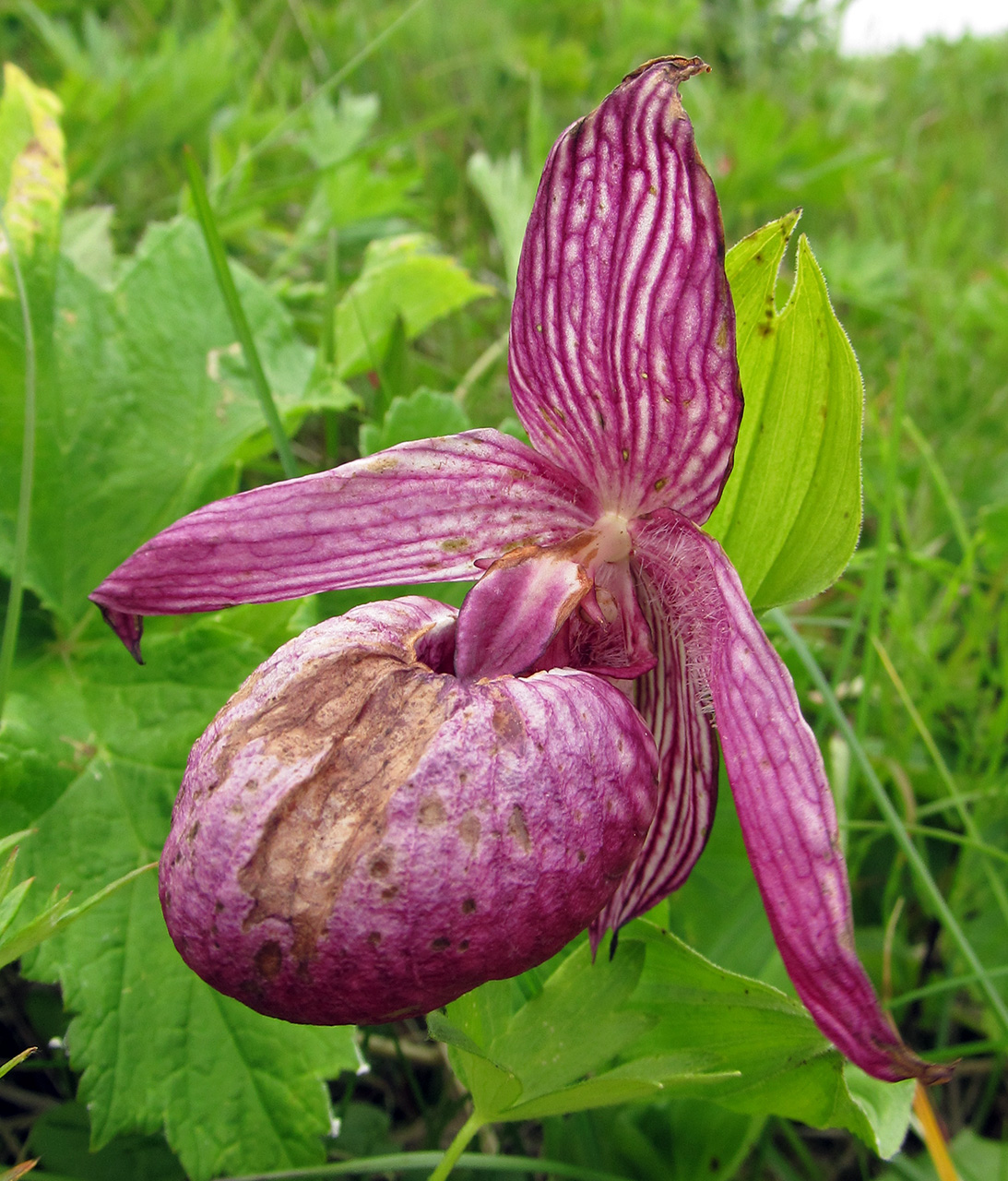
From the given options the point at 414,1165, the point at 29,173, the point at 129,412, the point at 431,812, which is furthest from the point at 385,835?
the point at 29,173

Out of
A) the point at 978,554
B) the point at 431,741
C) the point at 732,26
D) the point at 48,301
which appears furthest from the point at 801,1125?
the point at 732,26

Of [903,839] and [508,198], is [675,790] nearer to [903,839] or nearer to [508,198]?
[903,839]

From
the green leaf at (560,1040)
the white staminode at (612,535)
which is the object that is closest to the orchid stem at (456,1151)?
the green leaf at (560,1040)

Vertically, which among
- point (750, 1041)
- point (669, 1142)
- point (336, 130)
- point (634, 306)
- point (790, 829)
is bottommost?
point (669, 1142)

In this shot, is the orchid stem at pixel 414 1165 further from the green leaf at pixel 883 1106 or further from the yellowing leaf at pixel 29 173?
the yellowing leaf at pixel 29 173

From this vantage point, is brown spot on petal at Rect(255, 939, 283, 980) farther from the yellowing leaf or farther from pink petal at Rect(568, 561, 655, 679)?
the yellowing leaf

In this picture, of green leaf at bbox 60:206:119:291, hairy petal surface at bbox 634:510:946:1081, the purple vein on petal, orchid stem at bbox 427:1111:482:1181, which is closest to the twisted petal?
the purple vein on petal

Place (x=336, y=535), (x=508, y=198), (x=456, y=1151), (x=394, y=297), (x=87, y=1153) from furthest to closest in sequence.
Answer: (x=508, y=198)
(x=394, y=297)
(x=87, y=1153)
(x=336, y=535)
(x=456, y=1151)
